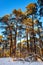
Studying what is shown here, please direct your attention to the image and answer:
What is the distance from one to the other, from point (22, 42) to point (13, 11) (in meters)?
6.13

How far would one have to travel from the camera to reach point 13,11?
1077 inches

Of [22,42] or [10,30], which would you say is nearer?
[10,30]

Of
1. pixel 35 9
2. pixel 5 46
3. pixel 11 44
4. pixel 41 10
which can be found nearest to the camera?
pixel 41 10

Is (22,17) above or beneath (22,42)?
above

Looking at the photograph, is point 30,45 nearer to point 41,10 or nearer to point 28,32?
point 28,32

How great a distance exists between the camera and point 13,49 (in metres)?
27.9

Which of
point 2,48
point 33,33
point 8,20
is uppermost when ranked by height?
point 8,20

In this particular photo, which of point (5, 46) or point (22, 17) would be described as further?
point (5, 46)

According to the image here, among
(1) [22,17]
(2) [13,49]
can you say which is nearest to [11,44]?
(2) [13,49]

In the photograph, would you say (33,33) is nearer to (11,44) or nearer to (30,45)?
(30,45)

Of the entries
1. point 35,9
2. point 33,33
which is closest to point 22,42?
point 33,33

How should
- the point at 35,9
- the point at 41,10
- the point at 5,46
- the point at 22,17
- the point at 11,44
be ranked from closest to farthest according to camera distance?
1. the point at 41,10
2. the point at 35,9
3. the point at 22,17
4. the point at 11,44
5. the point at 5,46

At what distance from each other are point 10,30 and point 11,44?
2628mm

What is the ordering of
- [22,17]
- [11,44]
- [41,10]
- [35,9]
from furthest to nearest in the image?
[11,44] → [22,17] → [35,9] → [41,10]
